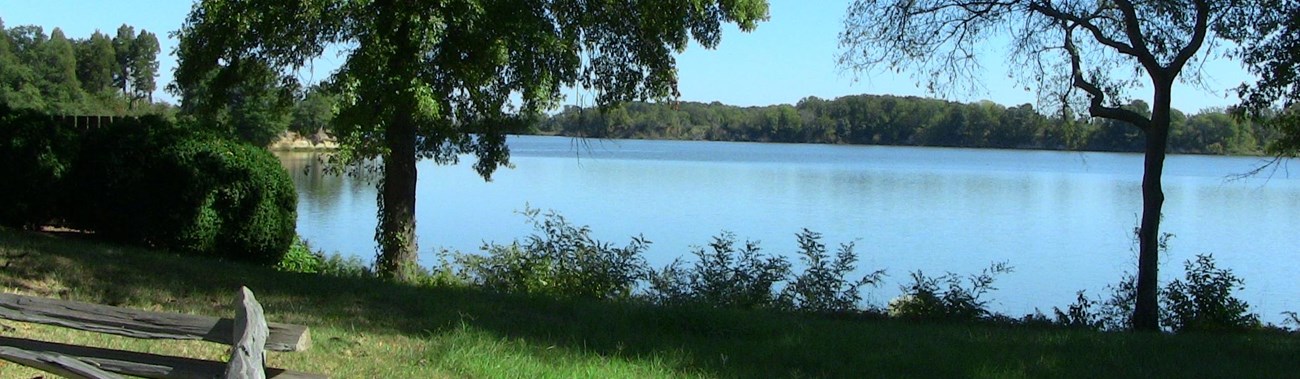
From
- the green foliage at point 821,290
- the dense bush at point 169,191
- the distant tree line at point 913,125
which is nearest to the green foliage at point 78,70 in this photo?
the distant tree line at point 913,125

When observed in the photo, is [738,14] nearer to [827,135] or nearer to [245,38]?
[245,38]

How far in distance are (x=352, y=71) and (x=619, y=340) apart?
195 inches

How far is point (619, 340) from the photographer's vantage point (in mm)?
8391

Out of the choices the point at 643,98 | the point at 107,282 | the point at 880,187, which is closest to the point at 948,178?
the point at 880,187

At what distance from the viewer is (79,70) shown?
8325 cm

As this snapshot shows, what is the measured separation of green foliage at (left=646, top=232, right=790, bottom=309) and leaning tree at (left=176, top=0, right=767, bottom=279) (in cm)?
230

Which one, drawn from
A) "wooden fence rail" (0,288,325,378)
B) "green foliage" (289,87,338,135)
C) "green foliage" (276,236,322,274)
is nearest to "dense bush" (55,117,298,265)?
"green foliage" (276,236,322,274)

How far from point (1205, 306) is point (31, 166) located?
1283 centimetres

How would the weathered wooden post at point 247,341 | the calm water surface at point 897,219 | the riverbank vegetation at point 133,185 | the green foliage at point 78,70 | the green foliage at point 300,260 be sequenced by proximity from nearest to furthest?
the weathered wooden post at point 247,341 → the riverbank vegetation at point 133,185 → the green foliage at point 300,260 → the calm water surface at point 897,219 → the green foliage at point 78,70

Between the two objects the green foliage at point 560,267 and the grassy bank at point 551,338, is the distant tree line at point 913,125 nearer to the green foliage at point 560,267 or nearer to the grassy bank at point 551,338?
the green foliage at point 560,267

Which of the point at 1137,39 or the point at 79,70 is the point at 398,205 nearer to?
the point at 1137,39

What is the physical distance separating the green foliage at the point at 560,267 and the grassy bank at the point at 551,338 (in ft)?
7.45

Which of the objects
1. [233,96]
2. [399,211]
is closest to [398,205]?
[399,211]

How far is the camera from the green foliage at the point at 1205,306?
40.0 feet
